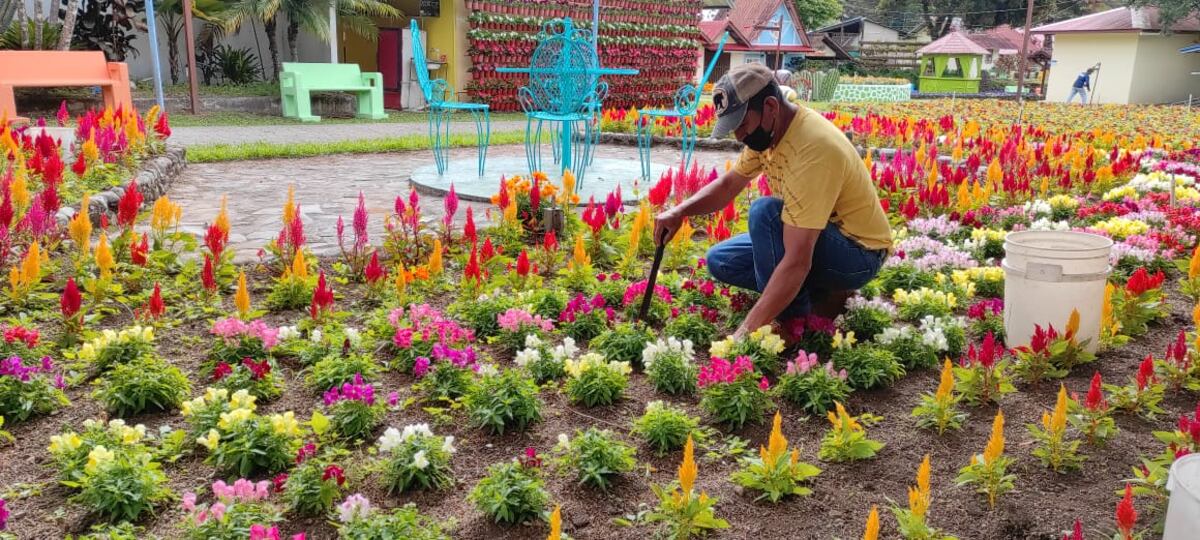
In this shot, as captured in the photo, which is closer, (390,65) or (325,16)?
(325,16)

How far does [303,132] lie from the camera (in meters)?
12.6

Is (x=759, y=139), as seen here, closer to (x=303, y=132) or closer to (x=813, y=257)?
(x=813, y=257)

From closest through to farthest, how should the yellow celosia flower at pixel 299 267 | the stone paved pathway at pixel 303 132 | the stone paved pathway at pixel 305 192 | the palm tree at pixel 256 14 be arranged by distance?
1. the yellow celosia flower at pixel 299 267
2. the stone paved pathway at pixel 305 192
3. the stone paved pathway at pixel 303 132
4. the palm tree at pixel 256 14

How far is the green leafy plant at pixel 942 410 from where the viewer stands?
293 cm

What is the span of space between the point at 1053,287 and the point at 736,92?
4.84 feet

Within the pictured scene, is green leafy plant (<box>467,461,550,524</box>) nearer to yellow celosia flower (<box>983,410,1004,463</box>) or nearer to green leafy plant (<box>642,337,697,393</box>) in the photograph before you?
green leafy plant (<box>642,337,697,393</box>)

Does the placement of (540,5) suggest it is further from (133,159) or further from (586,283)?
(586,283)

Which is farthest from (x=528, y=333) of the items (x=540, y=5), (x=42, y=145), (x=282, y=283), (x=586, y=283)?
(x=540, y=5)

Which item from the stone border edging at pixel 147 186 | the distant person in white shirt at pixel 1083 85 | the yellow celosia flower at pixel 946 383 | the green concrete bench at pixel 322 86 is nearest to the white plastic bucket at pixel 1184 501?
the yellow celosia flower at pixel 946 383

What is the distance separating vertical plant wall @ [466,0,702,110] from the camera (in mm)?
17344

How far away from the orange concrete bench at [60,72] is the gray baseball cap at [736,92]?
849 cm

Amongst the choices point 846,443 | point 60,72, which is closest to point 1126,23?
point 60,72

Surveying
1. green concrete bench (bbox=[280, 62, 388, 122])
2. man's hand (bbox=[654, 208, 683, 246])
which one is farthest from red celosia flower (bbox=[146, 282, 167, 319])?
green concrete bench (bbox=[280, 62, 388, 122])

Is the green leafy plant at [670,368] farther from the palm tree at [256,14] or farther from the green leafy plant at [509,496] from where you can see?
the palm tree at [256,14]
